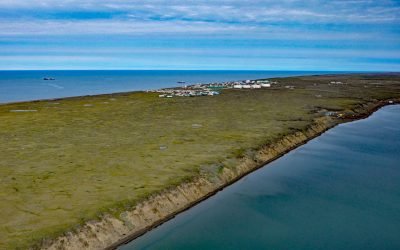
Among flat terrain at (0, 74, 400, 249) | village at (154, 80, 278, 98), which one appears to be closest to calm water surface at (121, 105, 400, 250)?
flat terrain at (0, 74, 400, 249)

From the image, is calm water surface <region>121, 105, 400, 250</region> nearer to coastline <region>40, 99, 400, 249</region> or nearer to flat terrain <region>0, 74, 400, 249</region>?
coastline <region>40, 99, 400, 249</region>

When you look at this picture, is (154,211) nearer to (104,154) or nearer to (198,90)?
(104,154)

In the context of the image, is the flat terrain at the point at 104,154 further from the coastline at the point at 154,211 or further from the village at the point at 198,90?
the village at the point at 198,90

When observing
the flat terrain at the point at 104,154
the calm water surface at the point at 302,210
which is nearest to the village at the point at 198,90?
the flat terrain at the point at 104,154

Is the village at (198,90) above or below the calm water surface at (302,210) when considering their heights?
above

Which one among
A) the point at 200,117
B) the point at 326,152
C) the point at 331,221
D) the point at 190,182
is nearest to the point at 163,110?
the point at 200,117

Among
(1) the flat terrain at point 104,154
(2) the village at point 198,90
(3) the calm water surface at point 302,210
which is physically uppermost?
(2) the village at point 198,90

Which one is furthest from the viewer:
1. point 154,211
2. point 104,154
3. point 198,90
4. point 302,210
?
point 198,90

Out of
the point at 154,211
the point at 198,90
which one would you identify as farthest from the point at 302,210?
the point at 198,90
